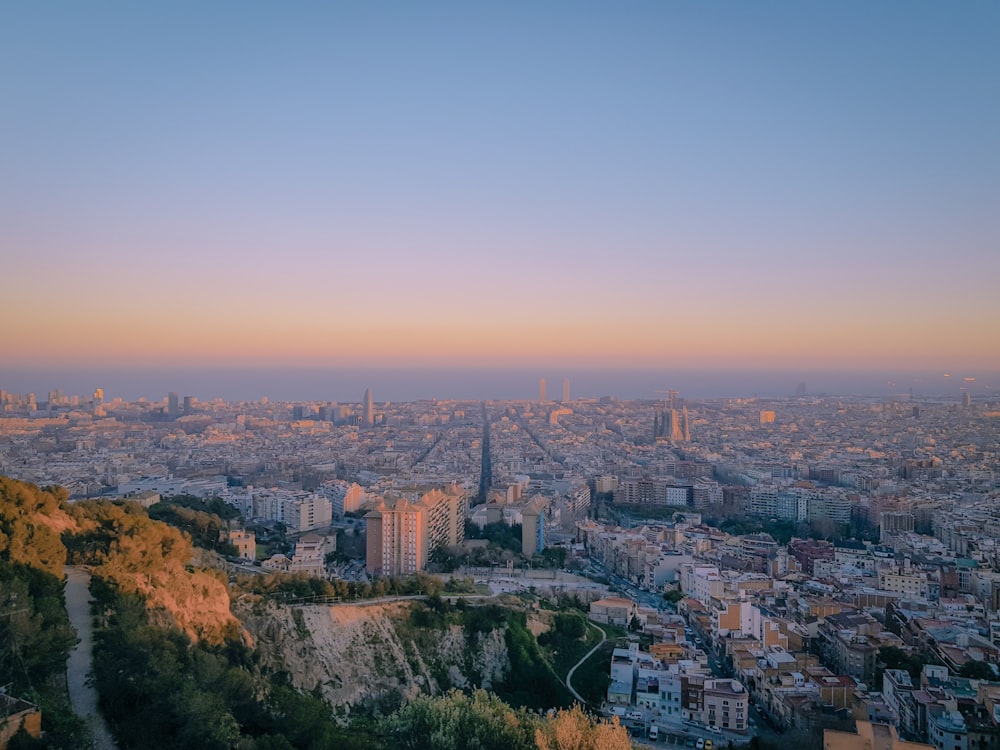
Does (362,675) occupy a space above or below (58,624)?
below

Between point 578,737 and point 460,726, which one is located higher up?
point 578,737

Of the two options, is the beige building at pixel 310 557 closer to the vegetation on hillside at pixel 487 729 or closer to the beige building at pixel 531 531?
the beige building at pixel 531 531

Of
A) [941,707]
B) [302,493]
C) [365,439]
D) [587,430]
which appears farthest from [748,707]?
[587,430]

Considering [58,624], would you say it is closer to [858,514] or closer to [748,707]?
[748,707]

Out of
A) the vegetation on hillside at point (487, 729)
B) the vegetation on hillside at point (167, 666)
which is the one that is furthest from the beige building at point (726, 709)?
the vegetation on hillside at point (487, 729)

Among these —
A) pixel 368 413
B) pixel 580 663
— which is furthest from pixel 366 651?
pixel 368 413

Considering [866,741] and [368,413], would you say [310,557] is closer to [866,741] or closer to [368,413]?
[866,741]
